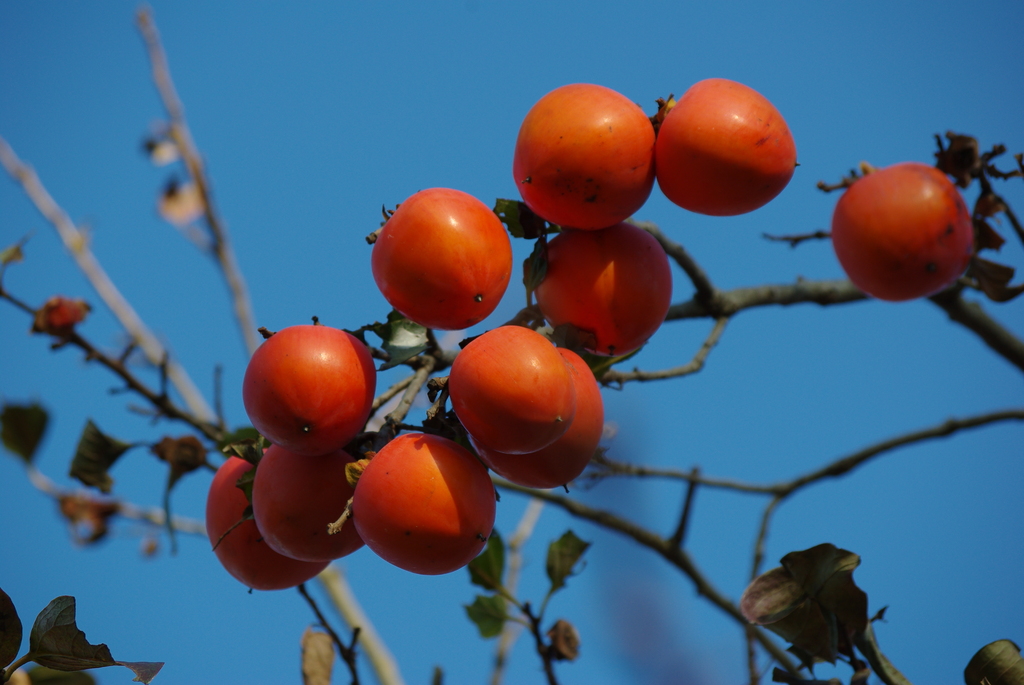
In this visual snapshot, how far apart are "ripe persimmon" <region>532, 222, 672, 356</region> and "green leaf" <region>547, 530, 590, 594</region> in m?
0.86

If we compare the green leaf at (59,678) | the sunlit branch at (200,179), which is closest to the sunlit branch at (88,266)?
the sunlit branch at (200,179)

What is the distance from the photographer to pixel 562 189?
1.45 meters

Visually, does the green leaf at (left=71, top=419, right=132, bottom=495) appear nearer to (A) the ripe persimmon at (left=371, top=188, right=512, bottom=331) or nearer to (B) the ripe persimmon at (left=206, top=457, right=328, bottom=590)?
(B) the ripe persimmon at (left=206, top=457, right=328, bottom=590)

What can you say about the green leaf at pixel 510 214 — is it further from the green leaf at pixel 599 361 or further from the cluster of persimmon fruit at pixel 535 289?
the green leaf at pixel 599 361

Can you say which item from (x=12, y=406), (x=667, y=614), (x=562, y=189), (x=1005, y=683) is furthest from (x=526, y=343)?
(x=12, y=406)

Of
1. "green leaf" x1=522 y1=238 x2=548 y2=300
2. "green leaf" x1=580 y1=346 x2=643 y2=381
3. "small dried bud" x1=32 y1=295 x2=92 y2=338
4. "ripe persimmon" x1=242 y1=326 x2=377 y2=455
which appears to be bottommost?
"ripe persimmon" x1=242 y1=326 x2=377 y2=455

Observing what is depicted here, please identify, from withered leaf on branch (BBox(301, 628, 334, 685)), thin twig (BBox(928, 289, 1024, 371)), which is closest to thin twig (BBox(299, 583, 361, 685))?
withered leaf on branch (BBox(301, 628, 334, 685))

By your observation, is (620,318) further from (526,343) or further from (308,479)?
(308,479)

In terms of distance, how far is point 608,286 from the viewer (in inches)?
58.1

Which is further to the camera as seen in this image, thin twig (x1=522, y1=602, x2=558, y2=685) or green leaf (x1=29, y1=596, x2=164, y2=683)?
thin twig (x1=522, y1=602, x2=558, y2=685)

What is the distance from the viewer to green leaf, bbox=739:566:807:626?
1.49 m

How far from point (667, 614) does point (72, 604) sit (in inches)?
70.3

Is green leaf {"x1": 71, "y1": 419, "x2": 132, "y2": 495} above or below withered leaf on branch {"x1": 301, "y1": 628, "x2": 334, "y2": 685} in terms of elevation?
above

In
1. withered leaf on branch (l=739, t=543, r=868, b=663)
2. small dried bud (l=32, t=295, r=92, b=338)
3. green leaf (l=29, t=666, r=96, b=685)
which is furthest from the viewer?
small dried bud (l=32, t=295, r=92, b=338)
